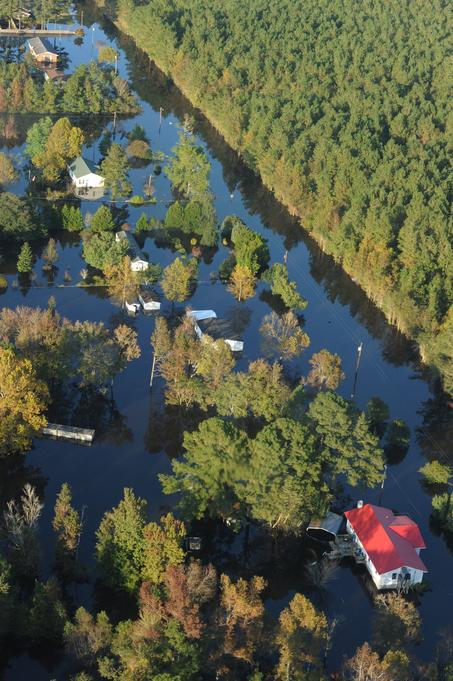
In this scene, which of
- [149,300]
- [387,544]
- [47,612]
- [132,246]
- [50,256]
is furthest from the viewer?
[132,246]

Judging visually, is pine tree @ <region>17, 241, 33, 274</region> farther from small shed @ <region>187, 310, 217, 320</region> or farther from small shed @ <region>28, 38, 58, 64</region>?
small shed @ <region>28, 38, 58, 64</region>

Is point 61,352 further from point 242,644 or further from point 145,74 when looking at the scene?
point 145,74

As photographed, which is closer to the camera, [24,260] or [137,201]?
[24,260]

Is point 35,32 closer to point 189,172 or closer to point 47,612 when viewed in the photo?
point 189,172

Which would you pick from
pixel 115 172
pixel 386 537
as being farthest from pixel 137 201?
pixel 386 537

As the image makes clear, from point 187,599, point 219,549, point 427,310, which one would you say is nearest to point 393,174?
point 427,310

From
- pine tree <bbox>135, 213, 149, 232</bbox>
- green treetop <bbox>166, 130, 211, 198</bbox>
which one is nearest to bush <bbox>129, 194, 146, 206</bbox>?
green treetop <bbox>166, 130, 211, 198</bbox>

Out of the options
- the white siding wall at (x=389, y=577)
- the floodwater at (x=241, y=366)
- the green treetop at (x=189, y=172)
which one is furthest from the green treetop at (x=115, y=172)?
the white siding wall at (x=389, y=577)
